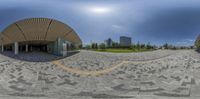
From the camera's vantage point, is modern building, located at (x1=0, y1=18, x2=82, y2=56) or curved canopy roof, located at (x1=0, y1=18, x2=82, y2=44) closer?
modern building, located at (x1=0, y1=18, x2=82, y2=56)

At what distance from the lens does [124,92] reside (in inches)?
257

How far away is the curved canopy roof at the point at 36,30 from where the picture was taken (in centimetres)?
1746

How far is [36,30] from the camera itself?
707 inches

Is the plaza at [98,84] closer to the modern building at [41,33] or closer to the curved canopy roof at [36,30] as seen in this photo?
the modern building at [41,33]

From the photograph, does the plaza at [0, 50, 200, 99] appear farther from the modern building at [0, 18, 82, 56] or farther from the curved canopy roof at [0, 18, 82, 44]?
the curved canopy roof at [0, 18, 82, 44]

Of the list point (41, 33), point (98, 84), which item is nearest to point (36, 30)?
point (41, 33)

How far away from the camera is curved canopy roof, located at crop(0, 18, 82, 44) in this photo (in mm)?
17464

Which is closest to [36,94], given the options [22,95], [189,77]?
[22,95]

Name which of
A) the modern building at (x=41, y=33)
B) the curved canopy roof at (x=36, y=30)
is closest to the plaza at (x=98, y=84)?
the modern building at (x=41, y=33)

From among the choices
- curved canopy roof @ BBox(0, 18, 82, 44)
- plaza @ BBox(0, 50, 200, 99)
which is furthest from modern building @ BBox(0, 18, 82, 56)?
plaza @ BBox(0, 50, 200, 99)

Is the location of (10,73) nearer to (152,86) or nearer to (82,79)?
(82,79)

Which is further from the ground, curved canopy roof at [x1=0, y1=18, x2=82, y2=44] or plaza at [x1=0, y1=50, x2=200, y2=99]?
curved canopy roof at [x1=0, y1=18, x2=82, y2=44]

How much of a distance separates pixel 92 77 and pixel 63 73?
1.50 meters

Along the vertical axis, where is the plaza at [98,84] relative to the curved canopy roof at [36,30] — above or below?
below
